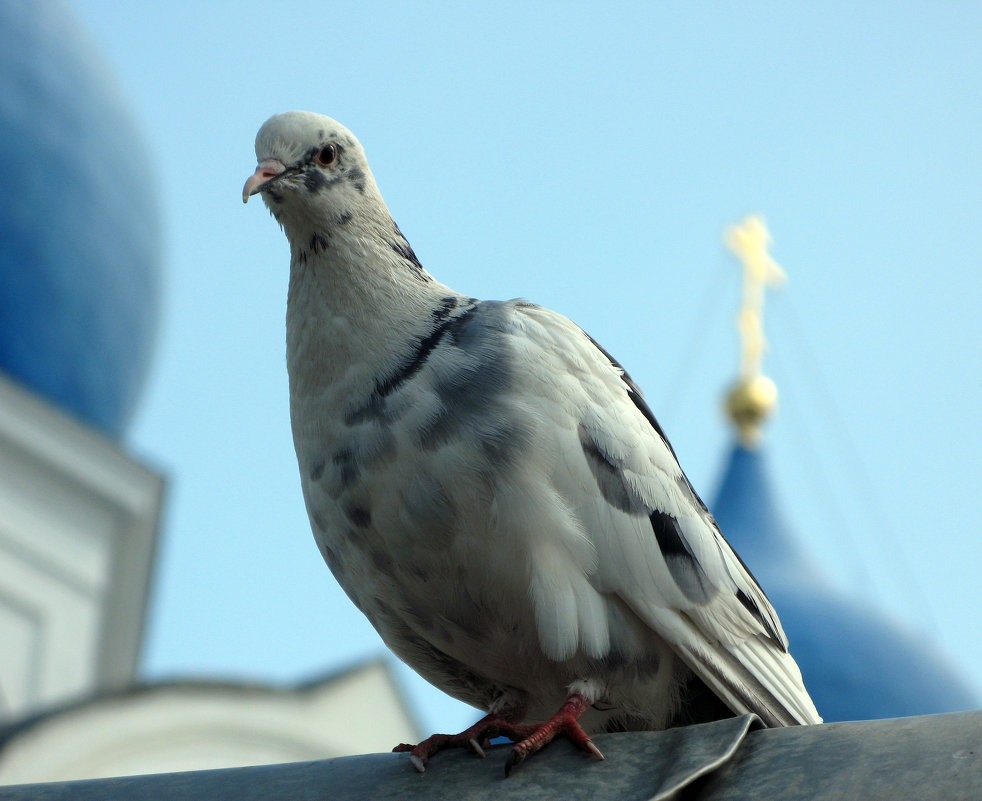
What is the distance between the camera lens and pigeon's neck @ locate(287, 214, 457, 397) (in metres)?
2.99

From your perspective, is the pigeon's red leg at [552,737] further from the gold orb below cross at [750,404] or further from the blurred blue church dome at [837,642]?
the gold orb below cross at [750,404]

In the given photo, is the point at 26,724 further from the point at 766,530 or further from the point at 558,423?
the point at 766,530

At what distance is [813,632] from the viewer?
11969 millimetres

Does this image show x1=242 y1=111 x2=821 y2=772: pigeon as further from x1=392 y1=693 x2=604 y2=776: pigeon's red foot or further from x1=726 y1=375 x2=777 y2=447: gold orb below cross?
x1=726 y1=375 x2=777 y2=447: gold orb below cross

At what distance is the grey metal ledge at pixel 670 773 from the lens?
2.00 metres

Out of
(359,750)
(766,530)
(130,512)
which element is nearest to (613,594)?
(359,750)

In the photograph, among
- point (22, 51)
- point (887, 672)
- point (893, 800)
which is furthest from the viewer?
point (887, 672)

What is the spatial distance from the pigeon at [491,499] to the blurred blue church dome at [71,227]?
7696 mm

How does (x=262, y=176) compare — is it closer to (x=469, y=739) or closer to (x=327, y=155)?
(x=327, y=155)

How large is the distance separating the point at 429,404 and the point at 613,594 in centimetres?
60

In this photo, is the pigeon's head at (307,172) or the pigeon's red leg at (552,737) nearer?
the pigeon's red leg at (552,737)

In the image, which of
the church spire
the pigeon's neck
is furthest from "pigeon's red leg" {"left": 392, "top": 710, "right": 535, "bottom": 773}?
the church spire

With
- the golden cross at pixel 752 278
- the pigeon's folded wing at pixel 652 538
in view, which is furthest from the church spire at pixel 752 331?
the pigeon's folded wing at pixel 652 538

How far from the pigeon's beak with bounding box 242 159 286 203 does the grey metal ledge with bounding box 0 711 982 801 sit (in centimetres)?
130
